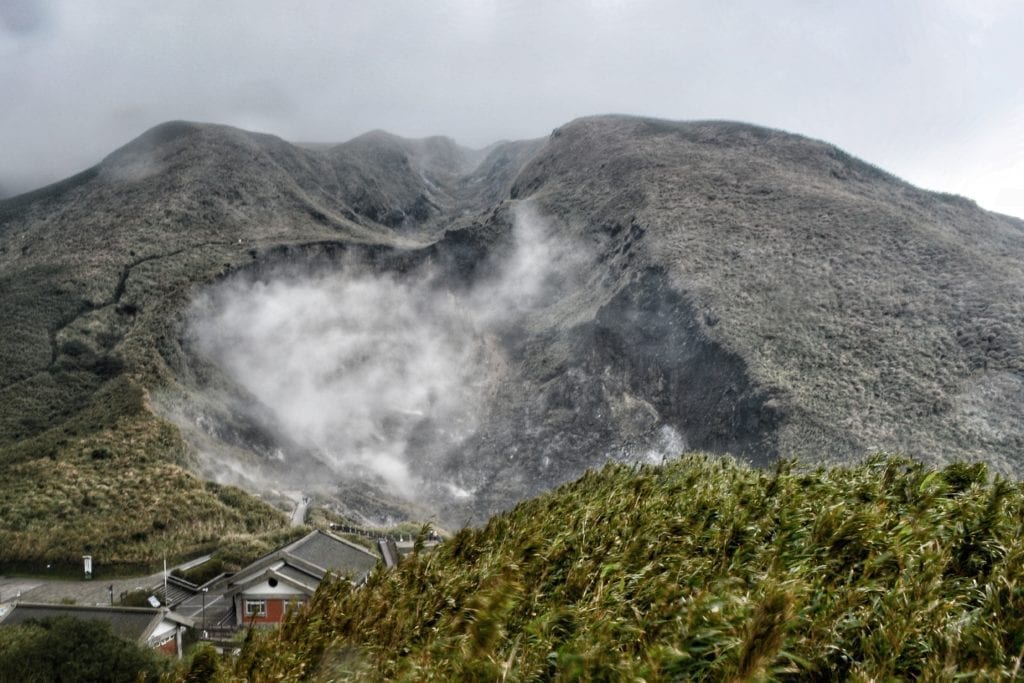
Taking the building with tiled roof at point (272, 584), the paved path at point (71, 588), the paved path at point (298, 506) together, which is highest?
the building with tiled roof at point (272, 584)

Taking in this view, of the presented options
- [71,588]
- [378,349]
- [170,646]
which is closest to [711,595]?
[170,646]

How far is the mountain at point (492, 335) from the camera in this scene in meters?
36.9

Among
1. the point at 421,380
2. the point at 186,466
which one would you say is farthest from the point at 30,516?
the point at 421,380

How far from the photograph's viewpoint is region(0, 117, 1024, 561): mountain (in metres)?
36.9

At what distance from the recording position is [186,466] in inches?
1522

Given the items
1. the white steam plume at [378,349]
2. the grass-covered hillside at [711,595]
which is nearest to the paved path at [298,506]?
the white steam plume at [378,349]

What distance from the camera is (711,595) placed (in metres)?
3.79

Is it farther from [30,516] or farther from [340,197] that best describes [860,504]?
[340,197]

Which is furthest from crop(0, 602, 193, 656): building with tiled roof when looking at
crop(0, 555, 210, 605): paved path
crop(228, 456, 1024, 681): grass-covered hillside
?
crop(228, 456, 1024, 681): grass-covered hillside

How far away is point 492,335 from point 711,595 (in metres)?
56.5

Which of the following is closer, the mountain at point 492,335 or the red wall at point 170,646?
the red wall at point 170,646

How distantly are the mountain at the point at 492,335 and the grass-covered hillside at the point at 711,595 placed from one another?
30.9 m

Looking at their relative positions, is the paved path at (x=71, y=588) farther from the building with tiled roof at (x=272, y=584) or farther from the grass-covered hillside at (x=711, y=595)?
the grass-covered hillside at (x=711, y=595)

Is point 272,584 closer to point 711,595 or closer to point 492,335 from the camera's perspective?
point 711,595
